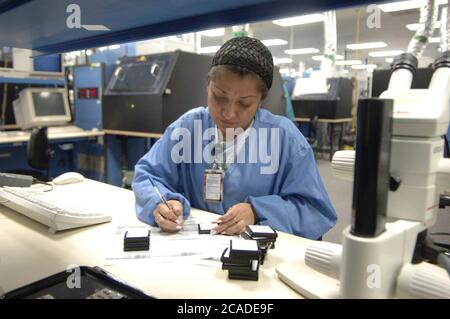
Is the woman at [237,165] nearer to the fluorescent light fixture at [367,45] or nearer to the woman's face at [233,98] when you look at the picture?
the woman's face at [233,98]

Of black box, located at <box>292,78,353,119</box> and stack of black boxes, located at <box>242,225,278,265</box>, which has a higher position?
black box, located at <box>292,78,353,119</box>

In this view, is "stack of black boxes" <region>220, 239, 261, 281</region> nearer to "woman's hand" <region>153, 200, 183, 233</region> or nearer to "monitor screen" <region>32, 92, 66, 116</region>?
"woman's hand" <region>153, 200, 183, 233</region>

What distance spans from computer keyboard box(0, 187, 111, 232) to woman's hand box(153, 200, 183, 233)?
0.17m

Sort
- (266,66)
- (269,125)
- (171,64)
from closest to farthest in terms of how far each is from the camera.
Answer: (266,66) → (269,125) → (171,64)

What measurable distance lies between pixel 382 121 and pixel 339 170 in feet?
0.55

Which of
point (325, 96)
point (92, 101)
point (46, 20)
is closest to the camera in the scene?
point (46, 20)

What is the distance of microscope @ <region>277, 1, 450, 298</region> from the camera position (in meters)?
0.50

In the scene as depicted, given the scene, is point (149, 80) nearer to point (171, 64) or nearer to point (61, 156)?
point (171, 64)

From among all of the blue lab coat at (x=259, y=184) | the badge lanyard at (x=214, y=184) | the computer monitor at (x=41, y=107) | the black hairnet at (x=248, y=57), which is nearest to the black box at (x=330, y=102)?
the computer monitor at (x=41, y=107)

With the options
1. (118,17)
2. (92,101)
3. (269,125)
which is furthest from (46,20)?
(92,101)

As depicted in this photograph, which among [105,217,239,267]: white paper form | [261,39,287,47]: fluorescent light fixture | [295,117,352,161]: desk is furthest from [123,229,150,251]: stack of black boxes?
[261,39,287,47]: fluorescent light fixture

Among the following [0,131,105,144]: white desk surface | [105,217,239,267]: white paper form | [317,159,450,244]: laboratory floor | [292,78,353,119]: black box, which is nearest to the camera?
[105,217,239,267]: white paper form

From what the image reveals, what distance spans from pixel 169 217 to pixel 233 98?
1.29ft

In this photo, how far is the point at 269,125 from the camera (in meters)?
1.22
